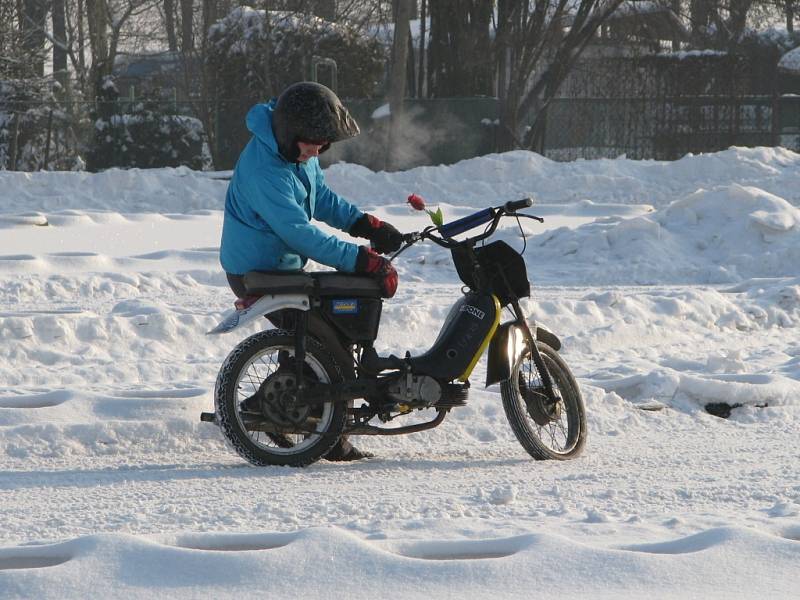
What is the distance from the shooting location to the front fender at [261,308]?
5.67 meters

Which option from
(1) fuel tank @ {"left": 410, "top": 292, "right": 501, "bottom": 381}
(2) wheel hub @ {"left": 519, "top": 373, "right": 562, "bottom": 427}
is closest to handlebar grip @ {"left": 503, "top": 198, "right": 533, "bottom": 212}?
(1) fuel tank @ {"left": 410, "top": 292, "right": 501, "bottom": 381}

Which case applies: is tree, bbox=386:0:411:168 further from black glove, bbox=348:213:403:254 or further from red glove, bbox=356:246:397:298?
red glove, bbox=356:246:397:298

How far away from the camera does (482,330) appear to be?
593 cm

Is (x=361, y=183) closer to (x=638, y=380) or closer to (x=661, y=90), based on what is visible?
(x=661, y=90)

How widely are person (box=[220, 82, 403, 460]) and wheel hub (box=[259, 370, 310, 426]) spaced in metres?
0.24

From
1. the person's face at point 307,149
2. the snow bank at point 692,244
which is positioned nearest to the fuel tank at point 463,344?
the person's face at point 307,149

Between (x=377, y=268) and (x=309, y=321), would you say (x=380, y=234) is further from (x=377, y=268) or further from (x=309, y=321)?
(x=309, y=321)

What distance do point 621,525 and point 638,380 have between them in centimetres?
304

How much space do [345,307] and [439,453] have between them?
34.6 inches

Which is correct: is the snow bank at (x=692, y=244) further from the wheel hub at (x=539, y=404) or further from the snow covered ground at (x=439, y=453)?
the wheel hub at (x=539, y=404)

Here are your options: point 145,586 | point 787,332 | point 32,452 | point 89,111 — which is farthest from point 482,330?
point 89,111

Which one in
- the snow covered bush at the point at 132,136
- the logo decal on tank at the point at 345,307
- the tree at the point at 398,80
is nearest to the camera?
the logo decal on tank at the point at 345,307

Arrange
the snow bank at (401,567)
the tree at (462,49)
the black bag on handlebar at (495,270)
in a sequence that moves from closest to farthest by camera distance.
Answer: the snow bank at (401,567) < the black bag on handlebar at (495,270) < the tree at (462,49)

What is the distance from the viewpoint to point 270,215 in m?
5.66
